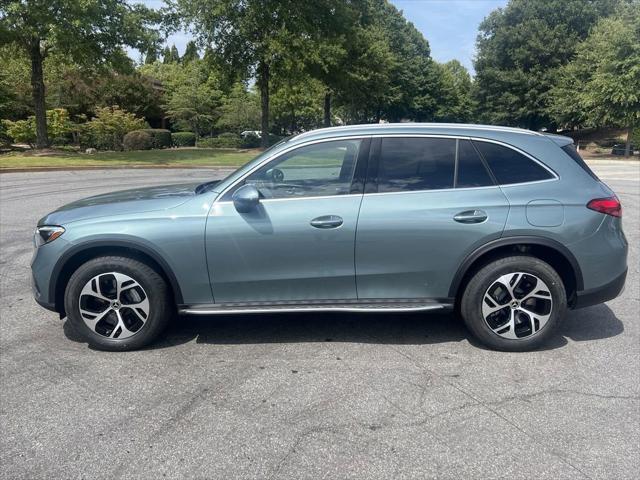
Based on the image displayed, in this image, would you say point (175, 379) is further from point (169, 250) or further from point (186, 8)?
A: point (186, 8)

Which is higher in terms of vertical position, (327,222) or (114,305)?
(327,222)

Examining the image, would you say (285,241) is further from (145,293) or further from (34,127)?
(34,127)

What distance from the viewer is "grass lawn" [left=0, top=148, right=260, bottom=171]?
19844mm

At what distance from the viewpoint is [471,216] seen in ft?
12.4

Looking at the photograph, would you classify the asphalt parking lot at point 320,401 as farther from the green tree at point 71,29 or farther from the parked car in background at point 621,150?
the parked car in background at point 621,150

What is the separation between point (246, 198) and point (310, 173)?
610 mm

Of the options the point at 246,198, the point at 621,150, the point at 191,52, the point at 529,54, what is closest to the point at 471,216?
the point at 246,198

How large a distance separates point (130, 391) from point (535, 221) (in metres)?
3.13

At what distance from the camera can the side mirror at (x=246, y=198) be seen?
3.69 meters

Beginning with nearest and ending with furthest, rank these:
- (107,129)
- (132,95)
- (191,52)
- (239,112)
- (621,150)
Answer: (191,52), (107,129), (621,150), (132,95), (239,112)

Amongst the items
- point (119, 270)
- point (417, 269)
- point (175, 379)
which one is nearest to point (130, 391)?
point (175, 379)

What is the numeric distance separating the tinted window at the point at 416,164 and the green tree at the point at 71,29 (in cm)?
2046

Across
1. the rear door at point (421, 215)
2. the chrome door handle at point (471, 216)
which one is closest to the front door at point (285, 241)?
the rear door at point (421, 215)

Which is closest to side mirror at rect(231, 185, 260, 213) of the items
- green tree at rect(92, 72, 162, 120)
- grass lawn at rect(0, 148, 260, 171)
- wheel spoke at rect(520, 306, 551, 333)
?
wheel spoke at rect(520, 306, 551, 333)
